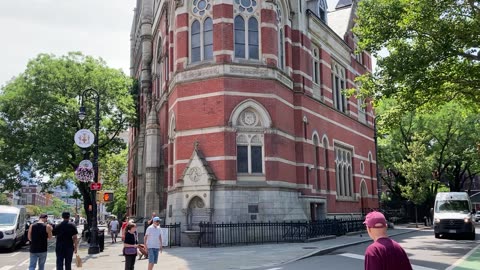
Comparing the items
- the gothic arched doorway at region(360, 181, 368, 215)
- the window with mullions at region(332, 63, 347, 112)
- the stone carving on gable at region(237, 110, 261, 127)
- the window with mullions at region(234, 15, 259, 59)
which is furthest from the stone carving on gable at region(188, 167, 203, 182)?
the gothic arched doorway at region(360, 181, 368, 215)

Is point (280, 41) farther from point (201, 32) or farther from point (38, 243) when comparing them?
point (38, 243)

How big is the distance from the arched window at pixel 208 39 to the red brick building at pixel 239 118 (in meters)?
0.05

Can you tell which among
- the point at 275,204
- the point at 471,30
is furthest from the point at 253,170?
the point at 471,30

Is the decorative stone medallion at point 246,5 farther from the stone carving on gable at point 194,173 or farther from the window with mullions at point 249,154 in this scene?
the stone carving on gable at point 194,173

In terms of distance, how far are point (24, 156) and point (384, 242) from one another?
3104cm

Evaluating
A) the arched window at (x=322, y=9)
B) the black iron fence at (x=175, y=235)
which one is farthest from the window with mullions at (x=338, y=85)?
the black iron fence at (x=175, y=235)

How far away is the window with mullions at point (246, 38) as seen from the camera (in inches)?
930

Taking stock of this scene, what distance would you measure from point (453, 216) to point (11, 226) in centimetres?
2229

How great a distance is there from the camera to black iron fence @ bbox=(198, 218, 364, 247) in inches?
808

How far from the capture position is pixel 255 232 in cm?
2125

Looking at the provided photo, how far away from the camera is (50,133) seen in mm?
30062

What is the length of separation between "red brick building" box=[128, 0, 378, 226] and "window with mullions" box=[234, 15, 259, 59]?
0.18 feet

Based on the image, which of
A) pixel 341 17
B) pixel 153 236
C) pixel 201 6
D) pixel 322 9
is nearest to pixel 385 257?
pixel 153 236

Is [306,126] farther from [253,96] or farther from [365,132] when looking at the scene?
[365,132]
